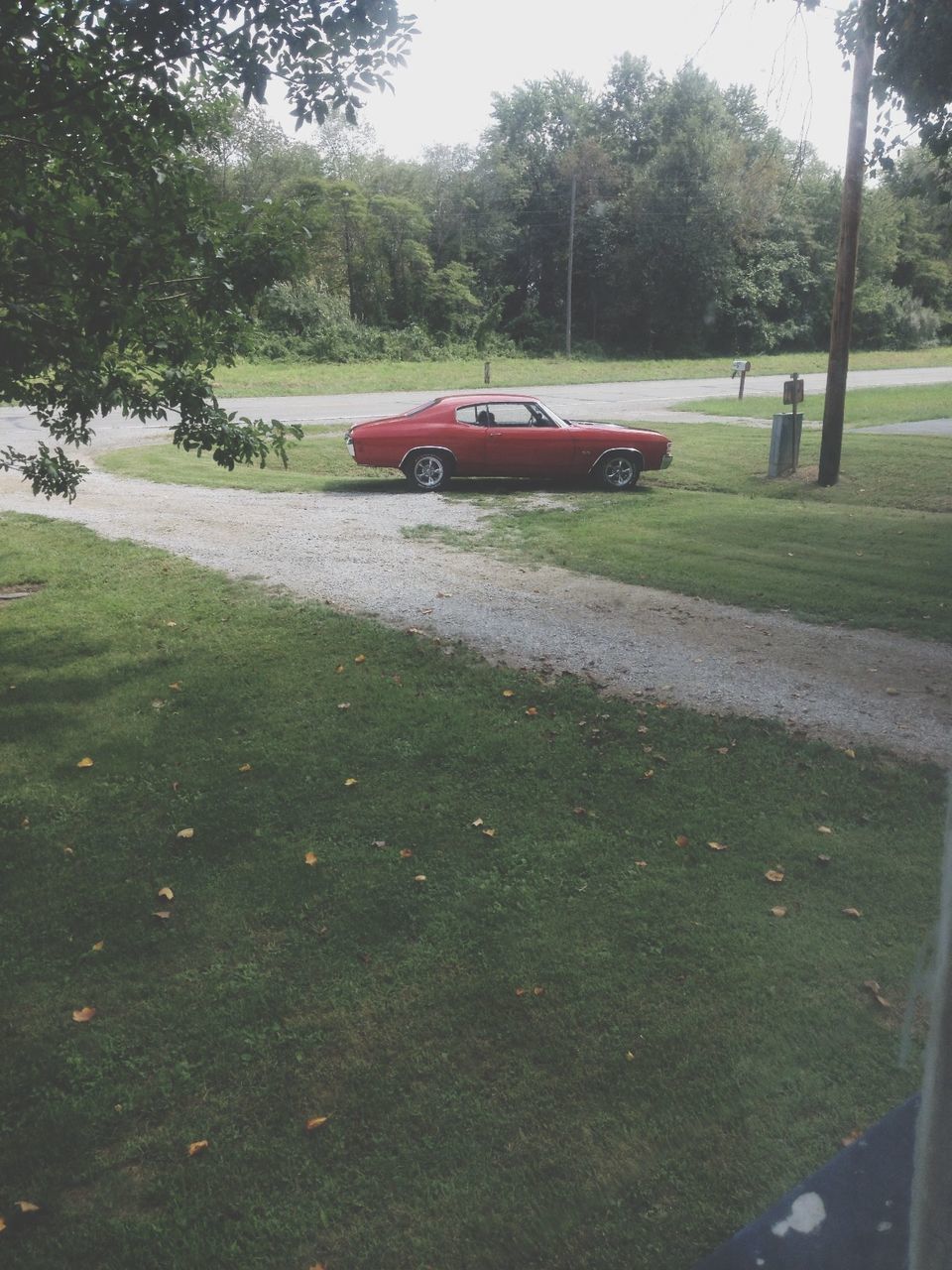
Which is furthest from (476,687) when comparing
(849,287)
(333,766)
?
(849,287)

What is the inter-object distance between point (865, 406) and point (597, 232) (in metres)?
12.9

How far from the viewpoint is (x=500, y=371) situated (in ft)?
114

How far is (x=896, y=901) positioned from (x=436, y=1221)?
242cm

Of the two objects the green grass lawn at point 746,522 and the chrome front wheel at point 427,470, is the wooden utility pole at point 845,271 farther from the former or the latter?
the chrome front wheel at point 427,470

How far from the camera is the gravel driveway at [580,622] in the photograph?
6695 millimetres

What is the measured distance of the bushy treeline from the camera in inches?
279

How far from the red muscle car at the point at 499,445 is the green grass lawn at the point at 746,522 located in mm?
447

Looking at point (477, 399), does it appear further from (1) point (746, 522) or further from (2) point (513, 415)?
(1) point (746, 522)

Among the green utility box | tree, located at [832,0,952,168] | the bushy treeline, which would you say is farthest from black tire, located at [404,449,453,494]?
tree, located at [832,0,952,168]

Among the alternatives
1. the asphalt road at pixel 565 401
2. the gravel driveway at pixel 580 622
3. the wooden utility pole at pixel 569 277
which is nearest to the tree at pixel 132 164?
the gravel driveway at pixel 580 622

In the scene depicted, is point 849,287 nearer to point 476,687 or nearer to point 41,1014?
point 476,687

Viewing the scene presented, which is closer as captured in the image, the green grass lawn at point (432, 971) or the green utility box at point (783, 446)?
the green grass lawn at point (432, 971)

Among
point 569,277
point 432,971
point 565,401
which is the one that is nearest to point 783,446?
point 569,277

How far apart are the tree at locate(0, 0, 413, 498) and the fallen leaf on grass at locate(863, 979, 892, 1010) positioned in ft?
14.4
